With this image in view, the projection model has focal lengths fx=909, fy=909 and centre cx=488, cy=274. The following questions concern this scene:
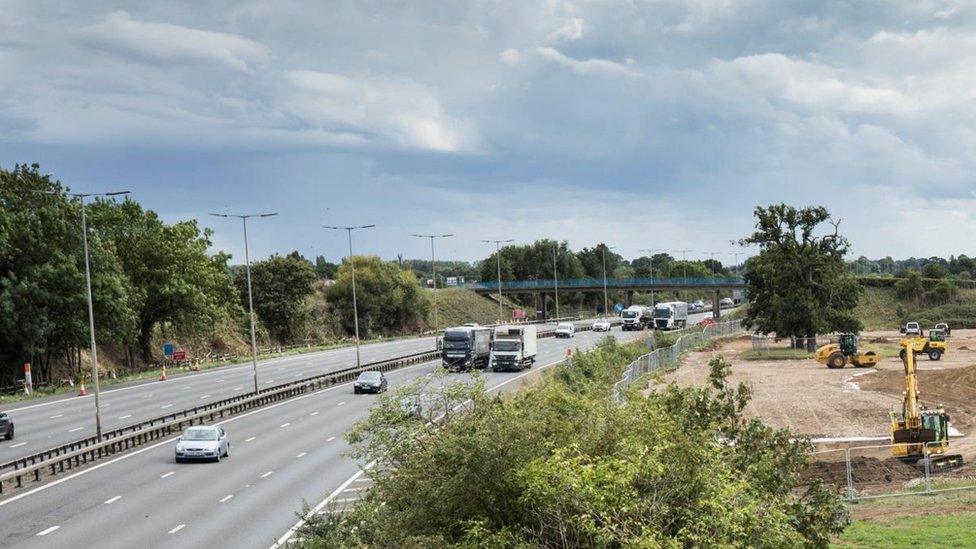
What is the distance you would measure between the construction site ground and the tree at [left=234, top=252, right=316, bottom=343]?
50.4 m

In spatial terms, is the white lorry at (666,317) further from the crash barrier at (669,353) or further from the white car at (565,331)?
the white car at (565,331)

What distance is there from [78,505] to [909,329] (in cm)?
9940

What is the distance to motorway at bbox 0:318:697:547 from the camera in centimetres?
2428

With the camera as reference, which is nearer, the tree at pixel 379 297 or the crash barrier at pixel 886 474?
the crash barrier at pixel 886 474

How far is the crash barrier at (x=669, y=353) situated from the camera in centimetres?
5606

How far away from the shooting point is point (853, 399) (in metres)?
53.3

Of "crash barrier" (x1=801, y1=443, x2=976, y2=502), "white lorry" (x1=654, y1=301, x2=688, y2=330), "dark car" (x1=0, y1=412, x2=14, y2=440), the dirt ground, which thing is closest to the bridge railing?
"white lorry" (x1=654, y1=301, x2=688, y2=330)

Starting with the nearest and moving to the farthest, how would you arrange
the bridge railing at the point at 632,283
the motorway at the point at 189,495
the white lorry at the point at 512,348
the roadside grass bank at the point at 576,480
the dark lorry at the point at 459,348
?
the roadside grass bank at the point at 576,480 < the motorway at the point at 189,495 < the dark lorry at the point at 459,348 < the white lorry at the point at 512,348 < the bridge railing at the point at 632,283

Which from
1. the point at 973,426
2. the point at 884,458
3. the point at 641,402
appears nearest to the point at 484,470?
the point at 641,402

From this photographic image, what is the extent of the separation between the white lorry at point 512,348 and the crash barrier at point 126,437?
45.1ft

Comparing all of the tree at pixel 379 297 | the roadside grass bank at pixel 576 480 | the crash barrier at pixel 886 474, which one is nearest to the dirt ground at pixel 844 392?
the crash barrier at pixel 886 474

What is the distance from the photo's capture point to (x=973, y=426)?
44.2m

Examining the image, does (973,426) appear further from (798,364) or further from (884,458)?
(798,364)

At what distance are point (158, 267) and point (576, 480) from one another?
74030mm
